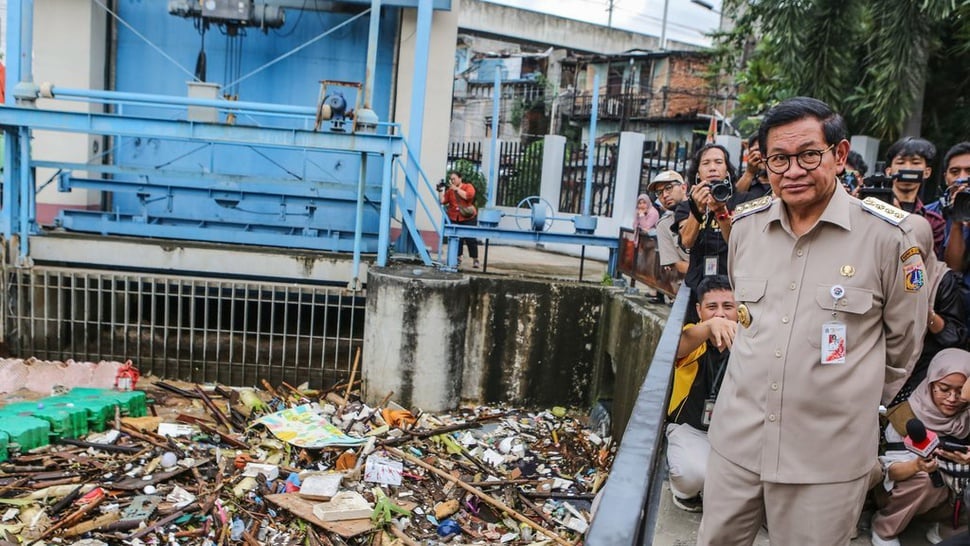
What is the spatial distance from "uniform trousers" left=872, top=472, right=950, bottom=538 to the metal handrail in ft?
5.71

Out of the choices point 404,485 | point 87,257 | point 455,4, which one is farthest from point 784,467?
point 455,4

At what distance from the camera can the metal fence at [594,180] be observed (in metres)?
11.5

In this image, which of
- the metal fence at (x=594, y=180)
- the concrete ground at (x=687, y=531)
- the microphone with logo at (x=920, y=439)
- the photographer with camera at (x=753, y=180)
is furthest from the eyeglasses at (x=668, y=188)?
the metal fence at (x=594, y=180)

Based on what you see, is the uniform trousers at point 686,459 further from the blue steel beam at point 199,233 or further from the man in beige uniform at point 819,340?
the blue steel beam at point 199,233

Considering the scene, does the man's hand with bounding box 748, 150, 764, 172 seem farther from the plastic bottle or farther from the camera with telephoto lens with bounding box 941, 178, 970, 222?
the plastic bottle

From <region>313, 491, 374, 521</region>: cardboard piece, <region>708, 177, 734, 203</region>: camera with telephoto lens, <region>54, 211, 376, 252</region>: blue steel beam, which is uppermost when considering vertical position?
<region>708, 177, 734, 203</region>: camera with telephoto lens

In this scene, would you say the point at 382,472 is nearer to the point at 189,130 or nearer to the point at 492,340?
the point at 492,340

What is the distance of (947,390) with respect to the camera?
10.8 ft

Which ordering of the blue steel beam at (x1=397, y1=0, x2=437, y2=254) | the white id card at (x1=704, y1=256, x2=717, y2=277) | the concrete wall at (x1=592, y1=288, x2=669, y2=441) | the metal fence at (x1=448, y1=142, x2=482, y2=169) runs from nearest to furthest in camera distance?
the white id card at (x1=704, y1=256, x2=717, y2=277) → the concrete wall at (x1=592, y1=288, x2=669, y2=441) → the blue steel beam at (x1=397, y1=0, x2=437, y2=254) → the metal fence at (x1=448, y1=142, x2=482, y2=169)

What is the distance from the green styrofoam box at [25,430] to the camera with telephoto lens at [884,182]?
628 centimetres

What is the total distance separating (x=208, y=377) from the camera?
8414mm

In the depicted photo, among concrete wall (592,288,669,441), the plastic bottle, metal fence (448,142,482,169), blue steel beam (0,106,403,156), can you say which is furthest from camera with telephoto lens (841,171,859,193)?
metal fence (448,142,482,169)

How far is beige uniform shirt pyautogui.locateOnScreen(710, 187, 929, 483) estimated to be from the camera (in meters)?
2.07

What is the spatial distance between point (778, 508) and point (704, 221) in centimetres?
180
